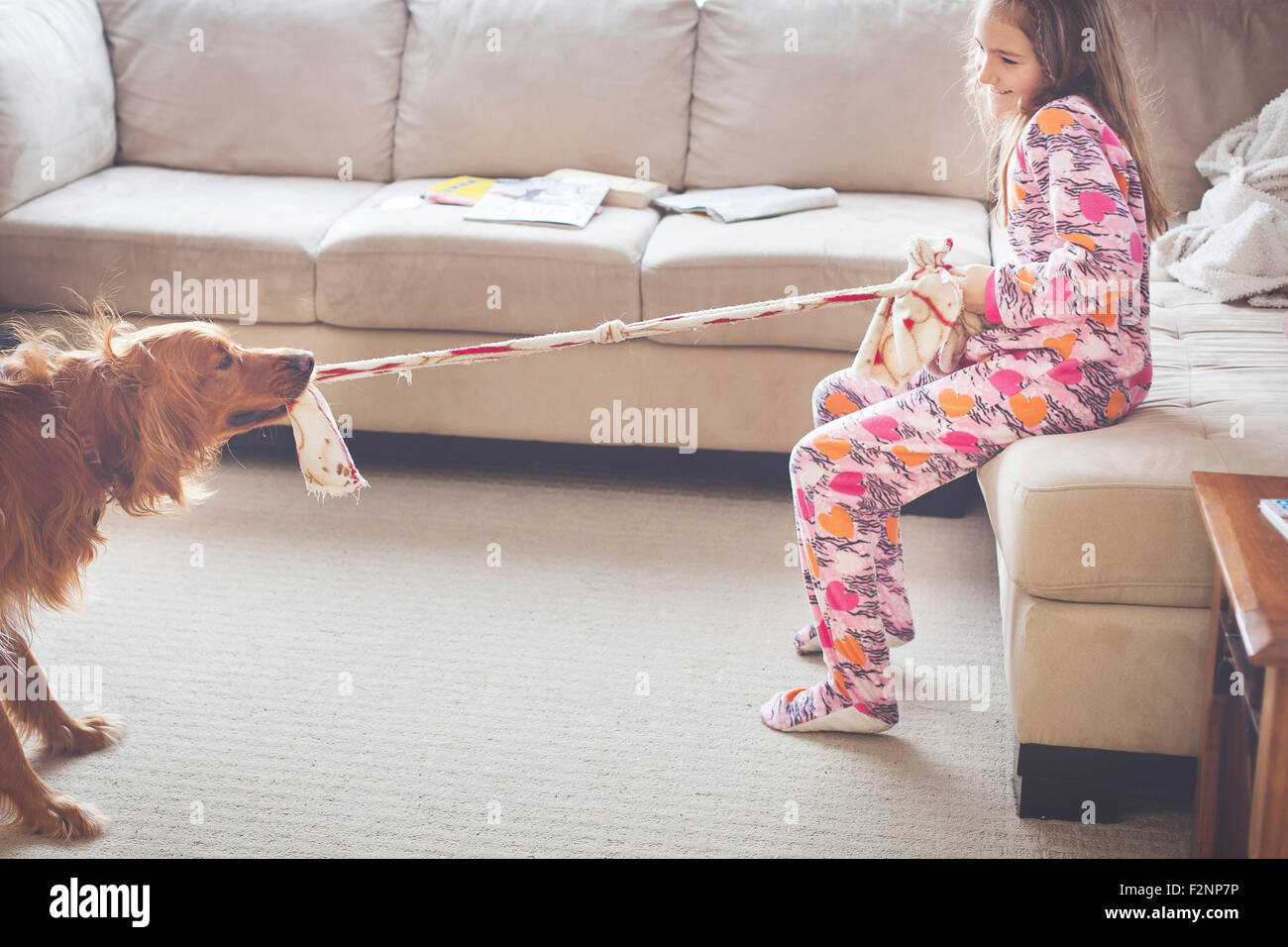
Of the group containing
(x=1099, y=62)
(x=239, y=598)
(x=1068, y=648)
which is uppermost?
(x=1099, y=62)

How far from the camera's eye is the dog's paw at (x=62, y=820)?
153 centimetres

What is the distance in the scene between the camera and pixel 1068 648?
149cm

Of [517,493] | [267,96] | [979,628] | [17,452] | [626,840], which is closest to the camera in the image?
[17,452]

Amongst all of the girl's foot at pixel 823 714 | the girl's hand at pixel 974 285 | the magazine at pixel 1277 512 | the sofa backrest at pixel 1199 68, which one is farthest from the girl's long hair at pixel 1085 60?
the sofa backrest at pixel 1199 68

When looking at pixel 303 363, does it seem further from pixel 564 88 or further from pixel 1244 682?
pixel 564 88

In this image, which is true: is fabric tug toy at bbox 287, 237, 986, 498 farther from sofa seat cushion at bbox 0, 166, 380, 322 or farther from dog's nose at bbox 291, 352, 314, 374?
sofa seat cushion at bbox 0, 166, 380, 322

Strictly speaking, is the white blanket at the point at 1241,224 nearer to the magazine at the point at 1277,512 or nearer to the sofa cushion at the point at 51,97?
the magazine at the point at 1277,512

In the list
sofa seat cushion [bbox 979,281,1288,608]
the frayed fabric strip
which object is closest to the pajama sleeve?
sofa seat cushion [bbox 979,281,1288,608]

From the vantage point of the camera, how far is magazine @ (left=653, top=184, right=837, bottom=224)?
263cm

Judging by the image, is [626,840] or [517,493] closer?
[626,840]

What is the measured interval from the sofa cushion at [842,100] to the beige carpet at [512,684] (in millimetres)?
828
